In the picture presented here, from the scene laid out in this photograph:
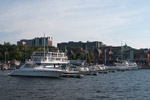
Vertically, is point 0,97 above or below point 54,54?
below

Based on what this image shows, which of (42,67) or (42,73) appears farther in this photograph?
(42,67)

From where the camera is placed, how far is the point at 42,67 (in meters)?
74.5

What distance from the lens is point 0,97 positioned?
129 ft

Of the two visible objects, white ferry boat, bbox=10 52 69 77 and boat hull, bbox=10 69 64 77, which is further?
white ferry boat, bbox=10 52 69 77

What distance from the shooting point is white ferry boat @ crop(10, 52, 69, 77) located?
71062mm

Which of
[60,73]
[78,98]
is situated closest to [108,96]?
[78,98]

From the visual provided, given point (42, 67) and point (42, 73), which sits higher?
point (42, 67)

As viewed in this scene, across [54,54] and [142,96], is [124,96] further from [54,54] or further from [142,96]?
[54,54]

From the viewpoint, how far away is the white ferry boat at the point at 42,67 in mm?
71062

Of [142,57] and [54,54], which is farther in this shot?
[142,57]

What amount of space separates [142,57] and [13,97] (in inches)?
6190

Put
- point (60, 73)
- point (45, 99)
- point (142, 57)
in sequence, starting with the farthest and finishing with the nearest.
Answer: point (142, 57)
point (60, 73)
point (45, 99)

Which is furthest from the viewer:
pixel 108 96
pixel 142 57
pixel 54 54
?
pixel 142 57

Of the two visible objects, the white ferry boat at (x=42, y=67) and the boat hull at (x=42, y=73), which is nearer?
the boat hull at (x=42, y=73)
